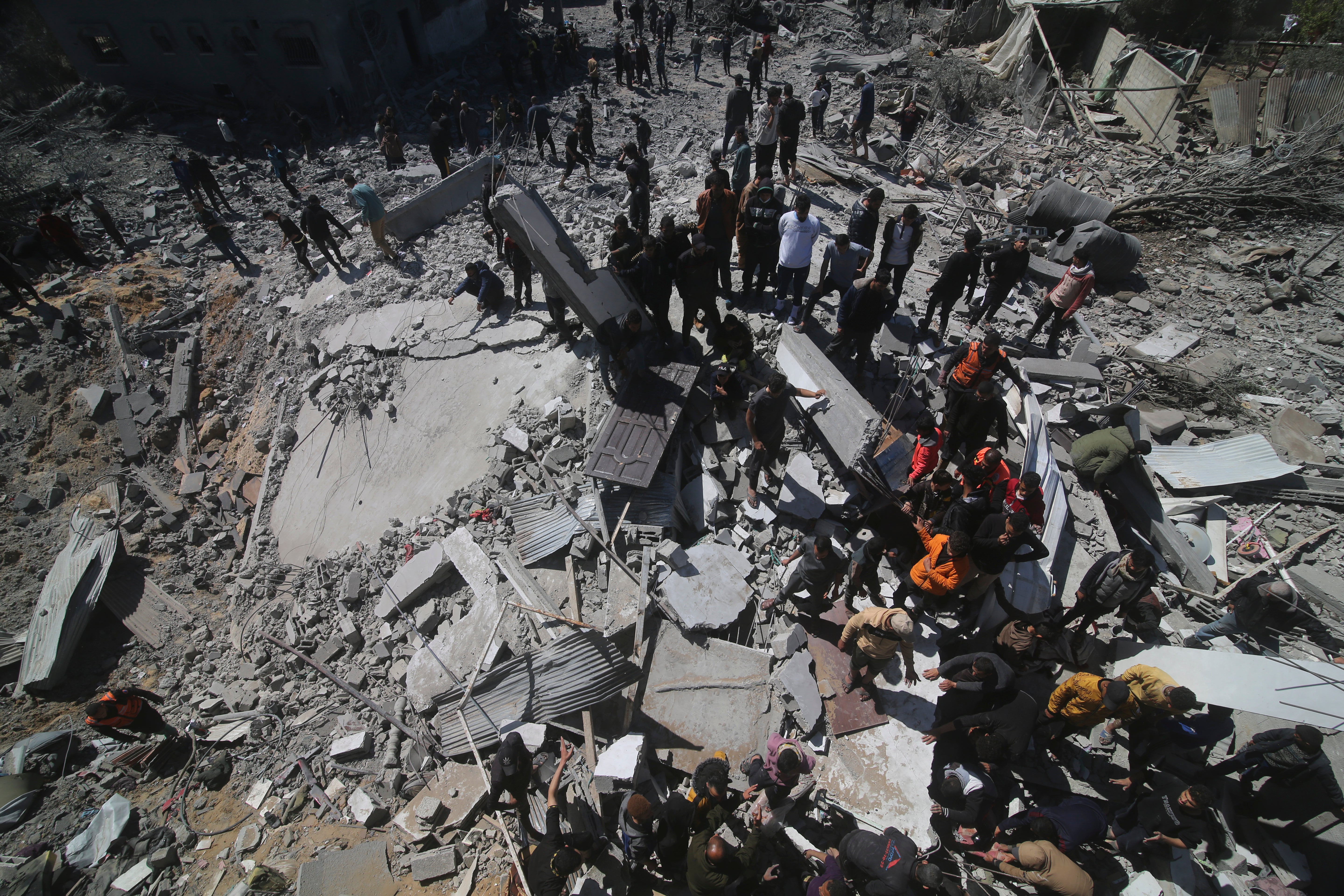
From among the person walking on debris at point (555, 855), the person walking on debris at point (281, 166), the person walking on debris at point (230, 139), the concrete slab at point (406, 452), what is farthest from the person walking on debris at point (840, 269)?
the person walking on debris at point (230, 139)

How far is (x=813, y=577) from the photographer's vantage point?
4.62 m

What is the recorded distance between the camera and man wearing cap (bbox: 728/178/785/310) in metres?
6.66

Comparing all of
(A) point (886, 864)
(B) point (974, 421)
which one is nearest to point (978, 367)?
(B) point (974, 421)

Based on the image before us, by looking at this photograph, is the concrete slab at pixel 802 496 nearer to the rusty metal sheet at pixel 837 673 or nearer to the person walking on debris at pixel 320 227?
the rusty metal sheet at pixel 837 673

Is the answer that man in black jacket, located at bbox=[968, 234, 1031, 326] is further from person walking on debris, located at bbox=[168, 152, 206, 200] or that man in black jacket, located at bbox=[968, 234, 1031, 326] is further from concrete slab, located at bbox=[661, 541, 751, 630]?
person walking on debris, located at bbox=[168, 152, 206, 200]

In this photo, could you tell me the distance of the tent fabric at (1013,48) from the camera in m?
13.9

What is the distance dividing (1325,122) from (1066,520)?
10199 millimetres

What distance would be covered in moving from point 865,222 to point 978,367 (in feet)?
7.20

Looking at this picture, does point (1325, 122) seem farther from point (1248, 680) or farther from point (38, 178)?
point (38, 178)

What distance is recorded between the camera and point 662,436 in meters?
5.88

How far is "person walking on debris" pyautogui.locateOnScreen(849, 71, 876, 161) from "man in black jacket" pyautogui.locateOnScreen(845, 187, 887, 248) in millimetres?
5383

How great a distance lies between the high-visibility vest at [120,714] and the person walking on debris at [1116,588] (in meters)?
8.94

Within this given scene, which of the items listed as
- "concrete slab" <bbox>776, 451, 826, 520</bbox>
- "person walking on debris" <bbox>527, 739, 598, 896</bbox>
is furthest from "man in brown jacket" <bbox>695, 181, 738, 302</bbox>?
"person walking on debris" <bbox>527, 739, 598, 896</bbox>

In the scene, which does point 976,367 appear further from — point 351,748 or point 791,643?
point 351,748
